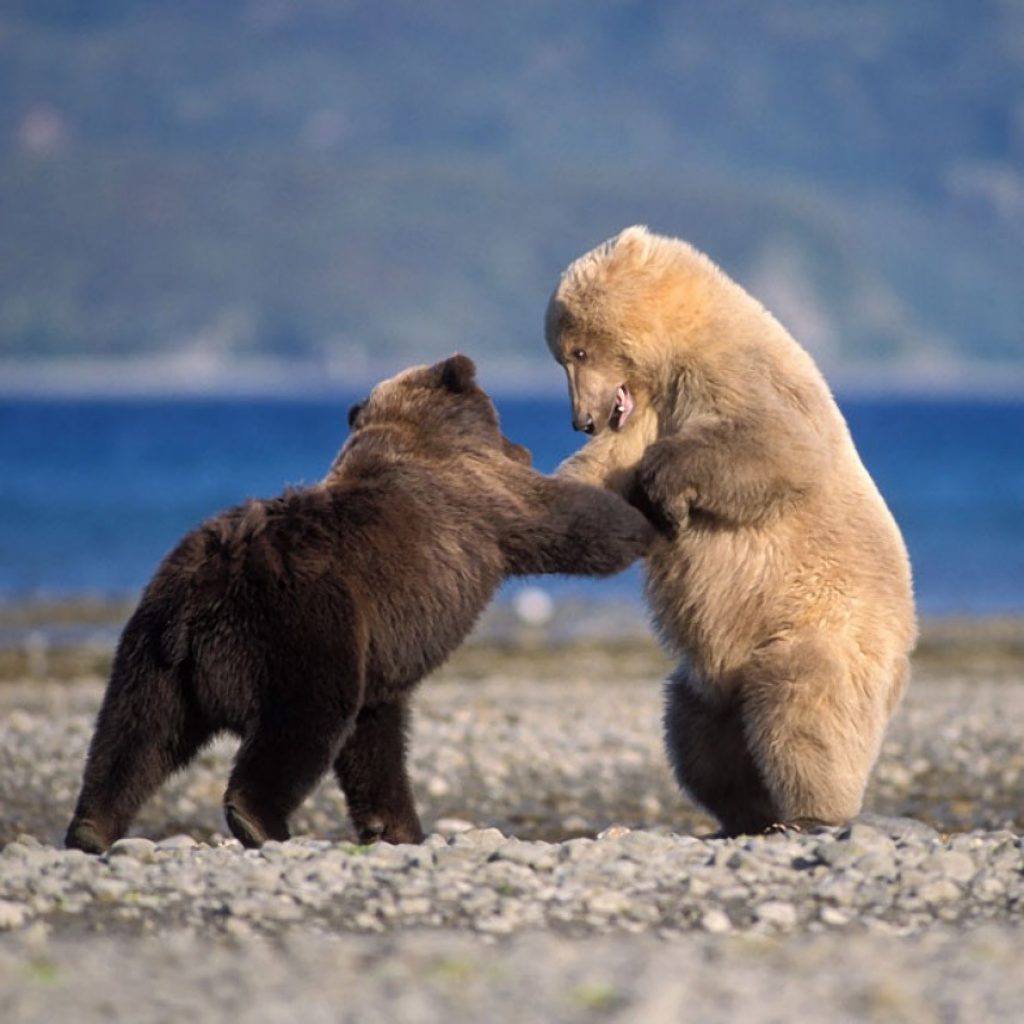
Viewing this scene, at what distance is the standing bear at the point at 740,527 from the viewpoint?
277 inches

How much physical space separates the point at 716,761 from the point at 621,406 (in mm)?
1215

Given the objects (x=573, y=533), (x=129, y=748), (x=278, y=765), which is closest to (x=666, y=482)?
(x=573, y=533)

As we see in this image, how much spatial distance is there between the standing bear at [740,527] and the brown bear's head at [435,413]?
37 cm

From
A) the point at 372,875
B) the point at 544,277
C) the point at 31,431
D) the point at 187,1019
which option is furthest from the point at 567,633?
the point at 544,277

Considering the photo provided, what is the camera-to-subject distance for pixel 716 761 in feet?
24.3

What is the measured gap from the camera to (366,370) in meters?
154

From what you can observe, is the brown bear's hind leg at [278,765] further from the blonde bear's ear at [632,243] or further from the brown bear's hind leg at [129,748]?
the blonde bear's ear at [632,243]

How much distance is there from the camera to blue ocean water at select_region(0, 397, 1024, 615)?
26.6 m

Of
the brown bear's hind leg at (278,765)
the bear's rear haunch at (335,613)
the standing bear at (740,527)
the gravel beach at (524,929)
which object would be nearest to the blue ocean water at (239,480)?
the standing bear at (740,527)

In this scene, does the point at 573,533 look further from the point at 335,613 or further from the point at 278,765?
the point at 278,765

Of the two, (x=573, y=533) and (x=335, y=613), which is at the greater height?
(x=573, y=533)

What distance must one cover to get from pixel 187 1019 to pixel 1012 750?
7.43 m

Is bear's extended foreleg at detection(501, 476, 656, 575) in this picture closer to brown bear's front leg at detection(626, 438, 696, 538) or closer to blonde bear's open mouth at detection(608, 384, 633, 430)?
brown bear's front leg at detection(626, 438, 696, 538)

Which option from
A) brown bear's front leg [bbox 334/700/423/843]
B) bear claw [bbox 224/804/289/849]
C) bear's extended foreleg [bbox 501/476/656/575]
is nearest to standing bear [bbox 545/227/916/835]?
bear's extended foreleg [bbox 501/476/656/575]
